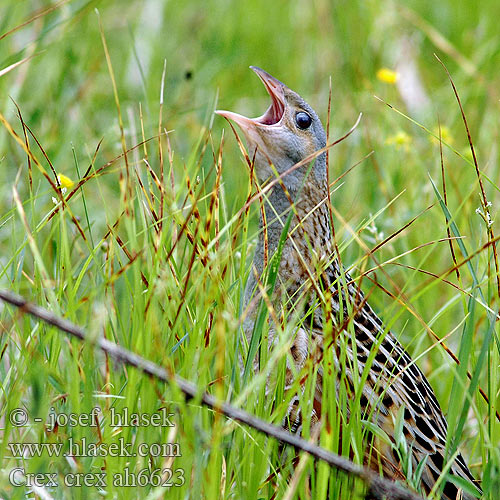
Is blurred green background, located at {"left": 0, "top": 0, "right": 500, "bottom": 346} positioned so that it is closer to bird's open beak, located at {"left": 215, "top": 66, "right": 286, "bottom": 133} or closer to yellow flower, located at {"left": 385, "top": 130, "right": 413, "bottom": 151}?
yellow flower, located at {"left": 385, "top": 130, "right": 413, "bottom": 151}

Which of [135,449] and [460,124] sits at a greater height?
[135,449]

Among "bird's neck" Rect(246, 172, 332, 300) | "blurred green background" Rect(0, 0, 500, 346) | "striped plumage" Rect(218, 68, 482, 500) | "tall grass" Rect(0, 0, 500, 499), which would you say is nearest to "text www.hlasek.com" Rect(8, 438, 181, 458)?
"tall grass" Rect(0, 0, 500, 499)

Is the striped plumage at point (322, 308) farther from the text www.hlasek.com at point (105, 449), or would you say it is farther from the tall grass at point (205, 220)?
the text www.hlasek.com at point (105, 449)

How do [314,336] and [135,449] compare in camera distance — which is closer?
[135,449]

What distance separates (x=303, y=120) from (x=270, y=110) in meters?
0.23

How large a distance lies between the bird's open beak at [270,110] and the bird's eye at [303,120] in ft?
0.23

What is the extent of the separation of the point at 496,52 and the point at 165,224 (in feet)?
9.59

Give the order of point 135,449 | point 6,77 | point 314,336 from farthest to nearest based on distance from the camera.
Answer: point 6,77 → point 314,336 → point 135,449

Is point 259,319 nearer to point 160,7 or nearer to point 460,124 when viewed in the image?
point 460,124

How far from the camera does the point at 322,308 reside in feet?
8.68

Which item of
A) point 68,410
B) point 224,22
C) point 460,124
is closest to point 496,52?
point 460,124

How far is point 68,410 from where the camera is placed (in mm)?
2260

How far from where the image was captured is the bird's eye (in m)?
3.34

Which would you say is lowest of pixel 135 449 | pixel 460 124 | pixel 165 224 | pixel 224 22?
pixel 460 124
